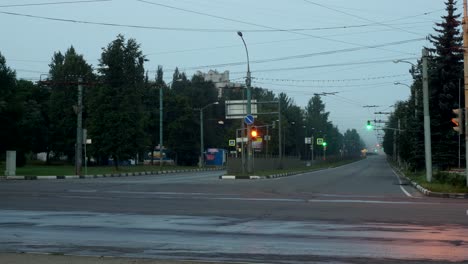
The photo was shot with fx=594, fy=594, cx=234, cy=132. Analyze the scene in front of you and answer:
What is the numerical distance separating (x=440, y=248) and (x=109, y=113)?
5547cm

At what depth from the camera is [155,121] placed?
101000 mm

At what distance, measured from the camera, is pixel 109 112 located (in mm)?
63719

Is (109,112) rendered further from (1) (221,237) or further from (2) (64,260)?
(2) (64,260)

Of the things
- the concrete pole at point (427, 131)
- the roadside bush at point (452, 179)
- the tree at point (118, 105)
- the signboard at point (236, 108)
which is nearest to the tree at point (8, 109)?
the tree at point (118, 105)

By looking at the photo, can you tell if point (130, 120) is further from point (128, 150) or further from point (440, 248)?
→ point (440, 248)

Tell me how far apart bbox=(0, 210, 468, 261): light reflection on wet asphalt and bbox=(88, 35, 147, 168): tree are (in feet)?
154

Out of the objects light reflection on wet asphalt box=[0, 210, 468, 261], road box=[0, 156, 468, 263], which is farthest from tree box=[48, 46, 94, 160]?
Result: light reflection on wet asphalt box=[0, 210, 468, 261]

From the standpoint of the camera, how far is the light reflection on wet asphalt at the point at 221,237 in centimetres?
1046

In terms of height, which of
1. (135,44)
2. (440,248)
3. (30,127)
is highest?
(135,44)

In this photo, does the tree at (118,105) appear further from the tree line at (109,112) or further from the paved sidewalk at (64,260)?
the paved sidewalk at (64,260)

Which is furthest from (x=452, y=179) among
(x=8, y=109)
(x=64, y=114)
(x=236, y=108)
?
(x=64, y=114)

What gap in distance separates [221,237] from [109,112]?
174 feet

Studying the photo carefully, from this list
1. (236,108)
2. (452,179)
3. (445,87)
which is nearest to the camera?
(452,179)

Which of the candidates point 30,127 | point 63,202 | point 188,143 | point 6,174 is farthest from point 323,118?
point 63,202
